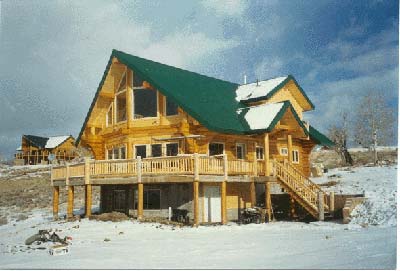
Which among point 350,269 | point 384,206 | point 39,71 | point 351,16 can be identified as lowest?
point 350,269

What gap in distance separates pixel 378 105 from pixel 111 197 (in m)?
13.9

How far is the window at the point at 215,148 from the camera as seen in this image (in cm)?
2292

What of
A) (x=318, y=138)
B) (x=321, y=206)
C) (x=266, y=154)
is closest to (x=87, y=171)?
(x=266, y=154)

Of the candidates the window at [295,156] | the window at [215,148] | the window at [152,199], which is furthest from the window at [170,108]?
the window at [295,156]

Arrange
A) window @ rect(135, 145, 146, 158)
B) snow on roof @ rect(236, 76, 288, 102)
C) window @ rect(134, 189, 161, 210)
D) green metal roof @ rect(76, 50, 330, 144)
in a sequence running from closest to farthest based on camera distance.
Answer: green metal roof @ rect(76, 50, 330, 144) < window @ rect(134, 189, 161, 210) < window @ rect(135, 145, 146, 158) < snow on roof @ rect(236, 76, 288, 102)

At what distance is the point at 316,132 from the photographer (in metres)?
29.8

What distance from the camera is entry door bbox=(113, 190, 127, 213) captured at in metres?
24.1

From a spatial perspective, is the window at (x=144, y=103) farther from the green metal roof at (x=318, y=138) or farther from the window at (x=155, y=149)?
the green metal roof at (x=318, y=138)

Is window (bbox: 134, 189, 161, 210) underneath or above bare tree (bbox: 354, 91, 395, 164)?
underneath

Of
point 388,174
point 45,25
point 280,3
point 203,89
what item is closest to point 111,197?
point 203,89

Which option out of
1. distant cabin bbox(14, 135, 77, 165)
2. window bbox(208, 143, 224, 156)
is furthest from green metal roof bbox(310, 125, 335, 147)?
distant cabin bbox(14, 135, 77, 165)

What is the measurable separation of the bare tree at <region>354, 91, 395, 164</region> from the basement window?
1026 cm

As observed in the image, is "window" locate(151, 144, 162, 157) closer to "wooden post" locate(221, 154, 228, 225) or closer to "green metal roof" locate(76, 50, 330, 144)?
"green metal roof" locate(76, 50, 330, 144)

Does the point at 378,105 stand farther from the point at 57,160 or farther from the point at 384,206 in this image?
the point at 57,160
